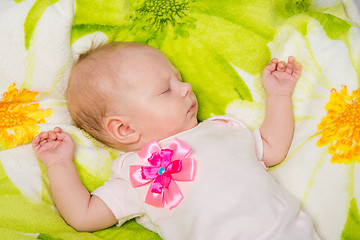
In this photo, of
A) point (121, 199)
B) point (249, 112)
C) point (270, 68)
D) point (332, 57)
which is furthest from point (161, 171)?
point (332, 57)

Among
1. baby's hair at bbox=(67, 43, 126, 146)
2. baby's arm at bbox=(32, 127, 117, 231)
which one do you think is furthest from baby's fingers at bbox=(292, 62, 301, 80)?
baby's arm at bbox=(32, 127, 117, 231)

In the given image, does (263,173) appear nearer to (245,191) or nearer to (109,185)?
(245,191)

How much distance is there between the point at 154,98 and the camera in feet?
4.16

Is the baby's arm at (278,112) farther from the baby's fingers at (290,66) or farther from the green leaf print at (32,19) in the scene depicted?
the green leaf print at (32,19)

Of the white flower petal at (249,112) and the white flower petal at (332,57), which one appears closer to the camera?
the white flower petal at (332,57)

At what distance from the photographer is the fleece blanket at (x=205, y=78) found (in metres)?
1.21

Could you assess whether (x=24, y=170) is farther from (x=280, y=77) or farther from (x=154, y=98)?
(x=280, y=77)

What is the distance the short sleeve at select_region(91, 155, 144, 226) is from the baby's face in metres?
0.16

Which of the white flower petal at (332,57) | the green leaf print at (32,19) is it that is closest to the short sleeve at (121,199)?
the green leaf print at (32,19)

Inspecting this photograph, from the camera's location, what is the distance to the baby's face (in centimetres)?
126

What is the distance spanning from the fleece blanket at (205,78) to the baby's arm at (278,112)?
26 millimetres

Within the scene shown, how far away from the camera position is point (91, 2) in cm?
144

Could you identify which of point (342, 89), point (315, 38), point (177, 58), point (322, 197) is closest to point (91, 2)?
point (177, 58)

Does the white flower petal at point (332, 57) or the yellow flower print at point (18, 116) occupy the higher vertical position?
the white flower petal at point (332, 57)
